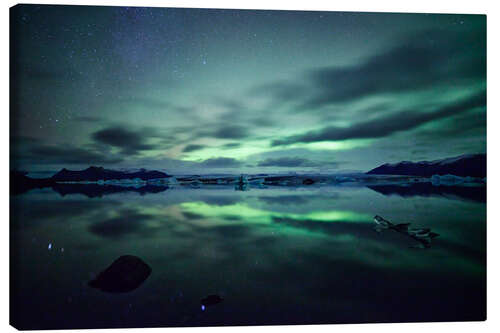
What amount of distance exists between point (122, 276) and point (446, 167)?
3013mm

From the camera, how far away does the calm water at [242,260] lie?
240cm

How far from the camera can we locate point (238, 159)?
2795 millimetres

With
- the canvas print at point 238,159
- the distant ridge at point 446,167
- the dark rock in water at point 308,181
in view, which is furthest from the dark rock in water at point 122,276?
Result: the distant ridge at point 446,167

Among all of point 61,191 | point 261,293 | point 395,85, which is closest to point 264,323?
point 261,293

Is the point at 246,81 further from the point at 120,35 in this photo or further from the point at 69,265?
the point at 69,265

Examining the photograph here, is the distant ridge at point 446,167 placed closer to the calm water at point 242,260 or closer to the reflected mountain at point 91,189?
the calm water at point 242,260

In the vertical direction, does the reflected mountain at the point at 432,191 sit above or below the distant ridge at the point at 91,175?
below

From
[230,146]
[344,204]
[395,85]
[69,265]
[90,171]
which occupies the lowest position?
[69,265]

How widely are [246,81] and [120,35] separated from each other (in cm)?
116

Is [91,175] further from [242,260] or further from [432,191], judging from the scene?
A: [432,191]

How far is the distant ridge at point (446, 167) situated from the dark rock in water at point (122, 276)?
7.85 feet

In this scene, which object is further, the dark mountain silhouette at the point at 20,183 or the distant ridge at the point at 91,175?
the distant ridge at the point at 91,175

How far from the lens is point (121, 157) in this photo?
264 centimetres

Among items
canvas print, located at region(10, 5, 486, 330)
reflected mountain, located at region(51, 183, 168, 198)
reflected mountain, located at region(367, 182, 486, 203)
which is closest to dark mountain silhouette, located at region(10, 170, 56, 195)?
canvas print, located at region(10, 5, 486, 330)
